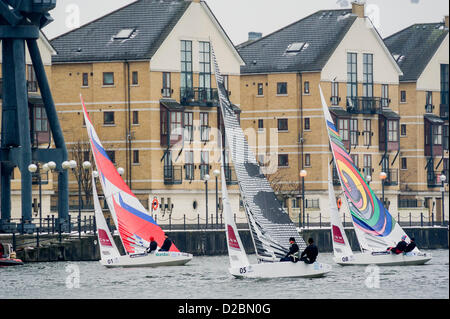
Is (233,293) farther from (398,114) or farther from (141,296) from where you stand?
(398,114)

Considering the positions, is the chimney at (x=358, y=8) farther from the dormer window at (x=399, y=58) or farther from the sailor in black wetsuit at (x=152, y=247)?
the sailor in black wetsuit at (x=152, y=247)

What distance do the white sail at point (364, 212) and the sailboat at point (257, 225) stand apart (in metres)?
8.26

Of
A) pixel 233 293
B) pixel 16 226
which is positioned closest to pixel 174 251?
pixel 16 226

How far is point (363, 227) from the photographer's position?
58.2 metres

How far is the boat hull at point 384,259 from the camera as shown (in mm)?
56750

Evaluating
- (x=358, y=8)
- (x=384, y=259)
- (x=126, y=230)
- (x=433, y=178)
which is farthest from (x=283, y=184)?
(x=126, y=230)

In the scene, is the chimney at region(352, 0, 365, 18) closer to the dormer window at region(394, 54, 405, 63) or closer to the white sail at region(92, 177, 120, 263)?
the dormer window at region(394, 54, 405, 63)

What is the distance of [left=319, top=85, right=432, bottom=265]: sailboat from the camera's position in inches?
2233

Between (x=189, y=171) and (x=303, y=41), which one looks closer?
(x=189, y=171)

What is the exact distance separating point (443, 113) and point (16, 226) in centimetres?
4479

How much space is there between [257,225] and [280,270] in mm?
2289

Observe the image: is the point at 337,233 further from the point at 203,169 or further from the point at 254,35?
the point at 254,35

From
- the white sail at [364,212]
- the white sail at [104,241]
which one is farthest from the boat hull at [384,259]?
the white sail at [104,241]

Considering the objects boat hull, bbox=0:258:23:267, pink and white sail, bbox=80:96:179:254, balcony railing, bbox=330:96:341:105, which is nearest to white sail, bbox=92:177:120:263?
pink and white sail, bbox=80:96:179:254
